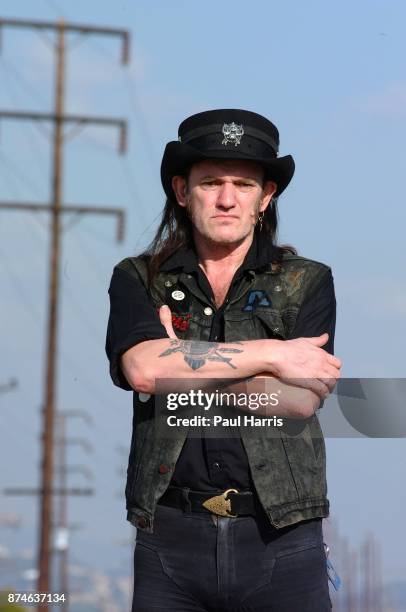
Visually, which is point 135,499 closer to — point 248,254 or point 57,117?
point 248,254

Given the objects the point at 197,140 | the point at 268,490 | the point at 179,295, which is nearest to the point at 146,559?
the point at 268,490

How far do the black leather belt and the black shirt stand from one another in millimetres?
32

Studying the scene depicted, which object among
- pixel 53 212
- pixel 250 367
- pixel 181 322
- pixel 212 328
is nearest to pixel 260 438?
pixel 250 367

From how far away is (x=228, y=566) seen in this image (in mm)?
5355

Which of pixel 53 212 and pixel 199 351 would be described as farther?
pixel 53 212

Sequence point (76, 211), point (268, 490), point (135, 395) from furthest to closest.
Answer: point (76, 211), point (135, 395), point (268, 490)

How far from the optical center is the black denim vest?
5.39 metres

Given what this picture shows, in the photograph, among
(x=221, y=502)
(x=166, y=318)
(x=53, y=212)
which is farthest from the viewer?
(x=53, y=212)

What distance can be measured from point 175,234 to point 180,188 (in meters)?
0.20

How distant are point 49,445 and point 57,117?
7.29 metres

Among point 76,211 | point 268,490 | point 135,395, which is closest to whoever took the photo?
point 268,490

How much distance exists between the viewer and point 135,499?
18.1 ft

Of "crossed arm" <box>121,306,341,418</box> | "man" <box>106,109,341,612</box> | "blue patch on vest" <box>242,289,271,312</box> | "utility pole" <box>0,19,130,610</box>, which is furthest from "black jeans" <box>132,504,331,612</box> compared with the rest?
"utility pole" <box>0,19,130,610</box>

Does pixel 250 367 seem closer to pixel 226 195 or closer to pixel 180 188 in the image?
pixel 226 195
